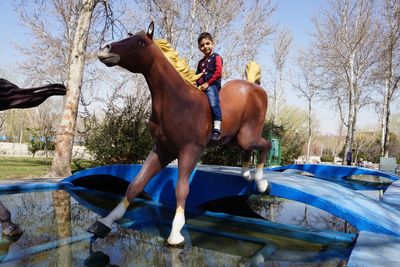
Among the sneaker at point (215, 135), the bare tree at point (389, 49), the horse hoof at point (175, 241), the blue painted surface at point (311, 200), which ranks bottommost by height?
the horse hoof at point (175, 241)

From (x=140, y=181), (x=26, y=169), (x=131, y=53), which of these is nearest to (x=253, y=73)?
(x=131, y=53)

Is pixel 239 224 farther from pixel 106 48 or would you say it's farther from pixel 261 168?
pixel 106 48

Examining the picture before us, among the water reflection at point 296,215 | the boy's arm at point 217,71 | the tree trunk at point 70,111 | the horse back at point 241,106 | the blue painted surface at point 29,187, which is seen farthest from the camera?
the tree trunk at point 70,111

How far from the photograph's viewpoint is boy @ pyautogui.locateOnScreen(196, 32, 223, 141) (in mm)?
3686

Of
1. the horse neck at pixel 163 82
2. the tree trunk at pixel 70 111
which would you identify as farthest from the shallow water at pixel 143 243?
the tree trunk at pixel 70 111

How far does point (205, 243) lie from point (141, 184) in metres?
0.89

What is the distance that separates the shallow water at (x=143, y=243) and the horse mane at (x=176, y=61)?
1705 millimetres

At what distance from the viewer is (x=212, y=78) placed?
3.83 m

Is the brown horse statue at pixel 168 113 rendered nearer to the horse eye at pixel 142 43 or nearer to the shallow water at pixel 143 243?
the horse eye at pixel 142 43

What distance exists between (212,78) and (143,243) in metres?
1.86

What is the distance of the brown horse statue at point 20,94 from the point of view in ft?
11.2

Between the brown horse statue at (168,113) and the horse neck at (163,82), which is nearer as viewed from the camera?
the brown horse statue at (168,113)

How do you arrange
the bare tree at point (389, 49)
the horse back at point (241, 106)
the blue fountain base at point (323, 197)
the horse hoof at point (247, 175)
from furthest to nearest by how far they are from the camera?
the bare tree at point (389, 49), the horse hoof at point (247, 175), the horse back at point (241, 106), the blue fountain base at point (323, 197)

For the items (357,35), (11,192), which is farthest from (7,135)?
(11,192)
